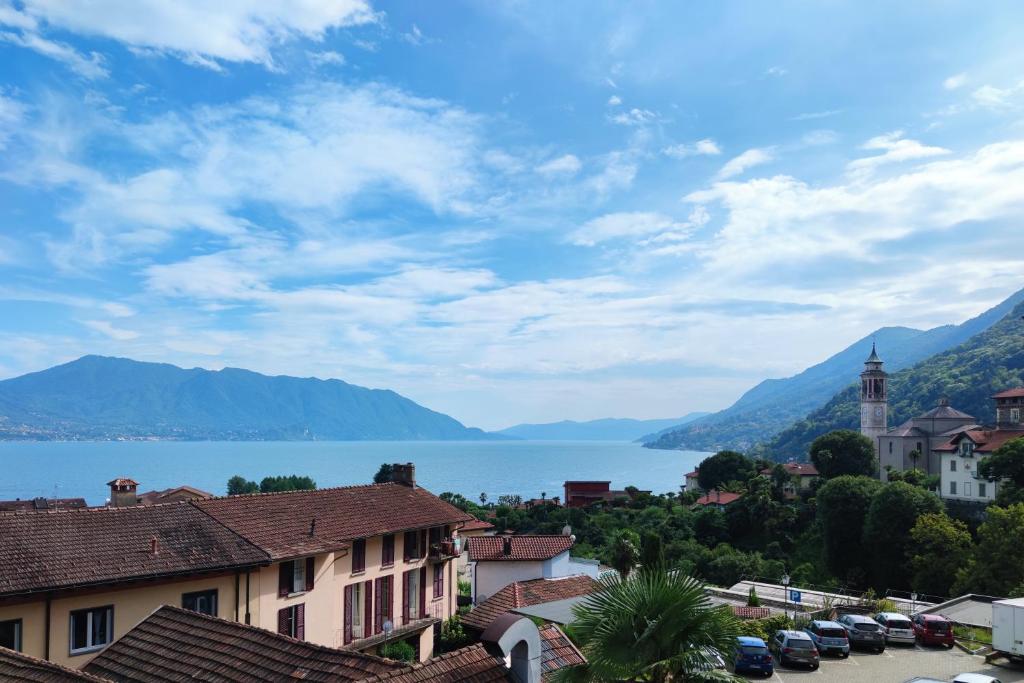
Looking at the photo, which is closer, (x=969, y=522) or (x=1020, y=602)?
(x=1020, y=602)

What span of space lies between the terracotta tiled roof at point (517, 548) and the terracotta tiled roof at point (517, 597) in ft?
8.44

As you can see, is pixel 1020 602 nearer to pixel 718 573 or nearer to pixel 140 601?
pixel 140 601

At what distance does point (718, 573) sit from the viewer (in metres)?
65.4

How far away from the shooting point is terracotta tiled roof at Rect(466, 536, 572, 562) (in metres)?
41.6

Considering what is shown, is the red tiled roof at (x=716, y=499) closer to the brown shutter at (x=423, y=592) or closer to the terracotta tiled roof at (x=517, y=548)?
the terracotta tiled roof at (x=517, y=548)

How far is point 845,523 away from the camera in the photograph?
65.2 m

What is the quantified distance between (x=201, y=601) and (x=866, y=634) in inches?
896

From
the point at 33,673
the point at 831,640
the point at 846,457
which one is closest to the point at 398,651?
the point at 831,640

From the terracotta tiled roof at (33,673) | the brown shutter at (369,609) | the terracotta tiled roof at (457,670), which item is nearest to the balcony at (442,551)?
the brown shutter at (369,609)

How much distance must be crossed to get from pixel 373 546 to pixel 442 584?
18.8 ft

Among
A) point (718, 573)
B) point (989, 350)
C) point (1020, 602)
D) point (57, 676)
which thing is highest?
point (989, 350)

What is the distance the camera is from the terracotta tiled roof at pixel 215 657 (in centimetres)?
797

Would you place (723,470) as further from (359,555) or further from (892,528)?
(359,555)

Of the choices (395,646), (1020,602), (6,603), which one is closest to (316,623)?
(395,646)
